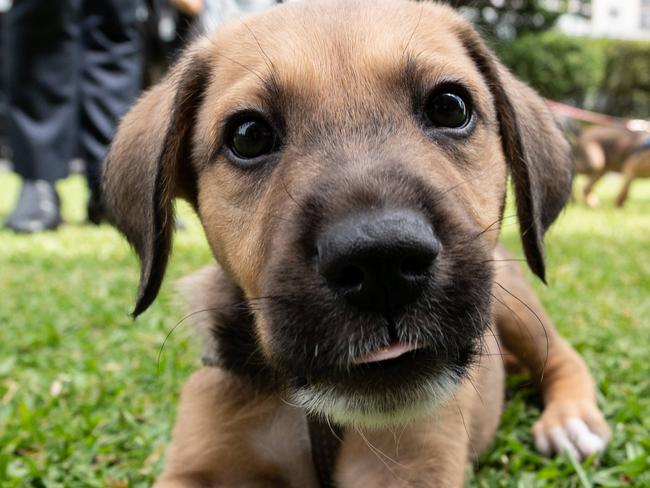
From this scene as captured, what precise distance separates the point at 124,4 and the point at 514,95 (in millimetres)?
6027

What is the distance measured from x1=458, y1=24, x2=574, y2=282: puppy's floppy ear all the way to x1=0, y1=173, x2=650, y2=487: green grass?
0.83m

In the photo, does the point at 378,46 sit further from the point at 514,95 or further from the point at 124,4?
the point at 124,4

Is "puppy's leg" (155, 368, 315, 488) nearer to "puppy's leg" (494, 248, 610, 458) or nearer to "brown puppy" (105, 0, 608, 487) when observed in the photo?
"brown puppy" (105, 0, 608, 487)

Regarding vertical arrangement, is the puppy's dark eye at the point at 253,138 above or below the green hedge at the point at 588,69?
above

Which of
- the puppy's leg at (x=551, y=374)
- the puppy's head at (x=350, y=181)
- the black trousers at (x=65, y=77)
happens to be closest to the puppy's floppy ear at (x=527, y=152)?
the puppy's head at (x=350, y=181)

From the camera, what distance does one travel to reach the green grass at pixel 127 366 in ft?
9.66

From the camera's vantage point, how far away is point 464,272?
1965 millimetres

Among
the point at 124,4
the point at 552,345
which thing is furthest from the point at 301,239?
the point at 124,4

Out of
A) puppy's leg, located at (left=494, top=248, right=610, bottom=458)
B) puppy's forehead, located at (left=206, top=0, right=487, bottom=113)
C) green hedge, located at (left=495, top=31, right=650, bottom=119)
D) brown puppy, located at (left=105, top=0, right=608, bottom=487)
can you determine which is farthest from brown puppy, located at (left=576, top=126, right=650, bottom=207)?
puppy's forehead, located at (left=206, top=0, right=487, bottom=113)

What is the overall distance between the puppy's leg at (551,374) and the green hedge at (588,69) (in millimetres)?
22808

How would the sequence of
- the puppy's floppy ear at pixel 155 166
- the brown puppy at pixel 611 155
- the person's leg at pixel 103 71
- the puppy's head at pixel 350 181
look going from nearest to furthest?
the puppy's head at pixel 350 181
the puppy's floppy ear at pixel 155 166
the person's leg at pixel 103 71
the brown puppy at pixel 611 155

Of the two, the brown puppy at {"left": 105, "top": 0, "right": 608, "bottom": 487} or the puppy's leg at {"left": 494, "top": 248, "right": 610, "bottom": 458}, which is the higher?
the brown puppy at {"left": 105, "top": 0, "right": 608, "bottom": 487}

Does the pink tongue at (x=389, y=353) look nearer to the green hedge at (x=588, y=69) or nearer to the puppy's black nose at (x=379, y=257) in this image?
the puppy's black nose at (x=379, y=257)

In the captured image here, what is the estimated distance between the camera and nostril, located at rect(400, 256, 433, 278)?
1.77m
